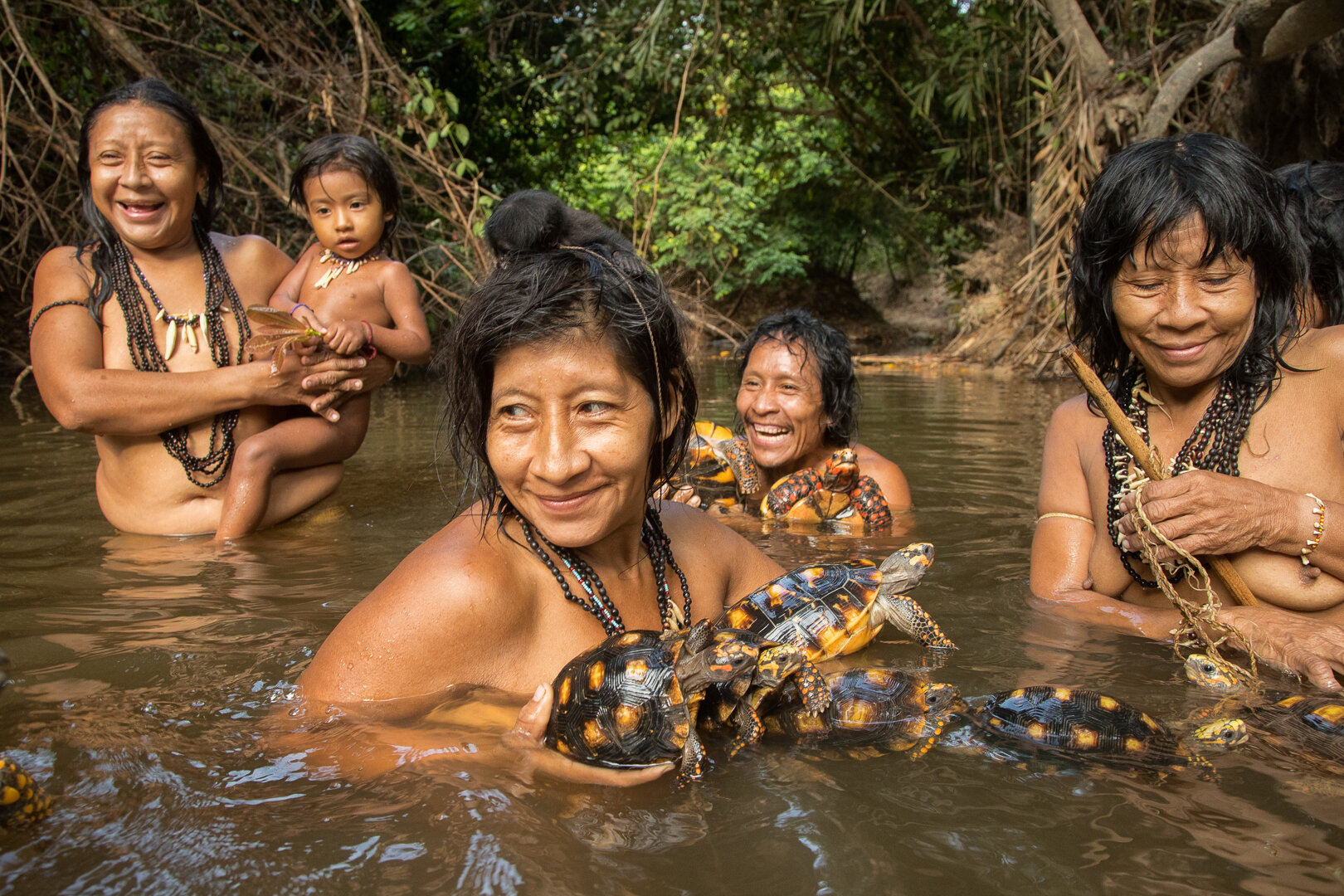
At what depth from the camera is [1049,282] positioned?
36.8 feet

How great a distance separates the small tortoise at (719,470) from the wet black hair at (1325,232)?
297 centimetres

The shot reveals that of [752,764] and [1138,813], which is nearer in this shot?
[1138,813]

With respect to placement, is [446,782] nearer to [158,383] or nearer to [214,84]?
[158,383]

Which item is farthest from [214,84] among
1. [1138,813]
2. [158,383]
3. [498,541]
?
[1138,813]

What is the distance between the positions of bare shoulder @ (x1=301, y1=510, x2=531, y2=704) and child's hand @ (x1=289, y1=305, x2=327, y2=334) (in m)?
2.72

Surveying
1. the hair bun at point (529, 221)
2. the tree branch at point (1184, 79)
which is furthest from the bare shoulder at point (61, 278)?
the tree branch at point (1184, 79)

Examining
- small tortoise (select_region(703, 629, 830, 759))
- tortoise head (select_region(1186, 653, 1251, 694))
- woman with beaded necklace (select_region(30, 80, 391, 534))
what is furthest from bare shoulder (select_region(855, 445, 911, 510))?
small tortoise (select_region(703, 629, 830, 759))

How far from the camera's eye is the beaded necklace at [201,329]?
15.2 ft

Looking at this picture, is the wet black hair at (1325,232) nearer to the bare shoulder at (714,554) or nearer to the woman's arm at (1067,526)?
the woman's arm at (1067,526)

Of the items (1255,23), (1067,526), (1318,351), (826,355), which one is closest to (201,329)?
(826,355)

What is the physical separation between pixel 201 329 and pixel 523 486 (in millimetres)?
3212

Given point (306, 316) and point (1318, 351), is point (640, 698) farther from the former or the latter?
point (306, 316)

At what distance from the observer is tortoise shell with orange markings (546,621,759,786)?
2.25 meters

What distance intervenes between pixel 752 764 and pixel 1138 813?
85 cm
